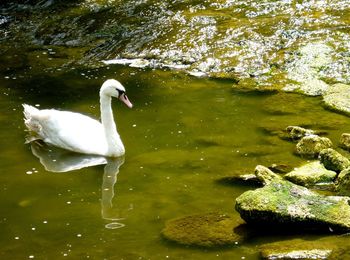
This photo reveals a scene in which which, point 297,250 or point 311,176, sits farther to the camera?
point 311,176

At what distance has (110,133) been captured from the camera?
28.6ft

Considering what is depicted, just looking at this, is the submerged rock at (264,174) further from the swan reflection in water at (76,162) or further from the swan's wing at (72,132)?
the swan's wing at (72,132)

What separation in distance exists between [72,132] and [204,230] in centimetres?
342

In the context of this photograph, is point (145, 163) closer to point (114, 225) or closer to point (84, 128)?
point (84, 128)

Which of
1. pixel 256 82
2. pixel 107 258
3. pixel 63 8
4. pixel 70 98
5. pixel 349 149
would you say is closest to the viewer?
pixel 107 258

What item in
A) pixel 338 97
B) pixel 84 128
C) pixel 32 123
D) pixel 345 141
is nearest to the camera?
pixel 345 141

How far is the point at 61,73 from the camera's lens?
41.6ft

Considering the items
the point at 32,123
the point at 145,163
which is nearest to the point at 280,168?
the point at 145,163

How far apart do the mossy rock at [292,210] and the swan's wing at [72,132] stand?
3.08 m

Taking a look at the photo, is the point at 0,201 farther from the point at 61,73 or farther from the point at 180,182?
the point at 61,73

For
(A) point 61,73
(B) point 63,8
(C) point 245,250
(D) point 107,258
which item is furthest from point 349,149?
(B) point 63,8

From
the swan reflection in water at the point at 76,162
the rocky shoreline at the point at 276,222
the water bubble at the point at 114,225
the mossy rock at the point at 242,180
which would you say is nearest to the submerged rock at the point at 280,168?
the mossy rock at the point at 242,180

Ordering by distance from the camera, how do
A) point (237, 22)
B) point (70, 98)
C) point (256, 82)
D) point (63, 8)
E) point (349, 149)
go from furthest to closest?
point (63, 8) → point (237, 22) → point (256, 82) → point (70, 98) → point (349, 149)

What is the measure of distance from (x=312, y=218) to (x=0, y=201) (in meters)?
3.38
